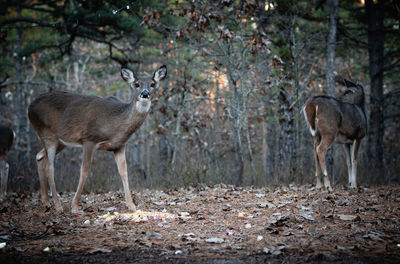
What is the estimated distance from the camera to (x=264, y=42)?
920 cm

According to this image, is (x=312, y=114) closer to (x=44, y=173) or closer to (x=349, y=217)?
(x=349, y=217)

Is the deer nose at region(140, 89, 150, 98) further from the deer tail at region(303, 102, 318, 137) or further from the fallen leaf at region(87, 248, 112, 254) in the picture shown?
the deer tail at region(303, 102, 318, 137)

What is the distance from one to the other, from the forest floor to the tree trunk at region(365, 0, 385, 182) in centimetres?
590

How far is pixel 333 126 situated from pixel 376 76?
223 inches

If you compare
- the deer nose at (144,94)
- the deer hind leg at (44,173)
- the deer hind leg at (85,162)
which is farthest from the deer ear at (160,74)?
the deer hind leg at (44,173)

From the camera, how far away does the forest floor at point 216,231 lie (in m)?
3.73

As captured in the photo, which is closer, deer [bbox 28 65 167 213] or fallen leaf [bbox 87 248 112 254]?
fallen leaf [bbox 87 248 112 254]

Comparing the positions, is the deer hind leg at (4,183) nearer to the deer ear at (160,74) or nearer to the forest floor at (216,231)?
the forest floor at (216,231)

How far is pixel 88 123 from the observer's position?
21.0 ft

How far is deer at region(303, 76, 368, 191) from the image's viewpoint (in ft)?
26.6

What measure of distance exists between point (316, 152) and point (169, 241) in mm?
5059

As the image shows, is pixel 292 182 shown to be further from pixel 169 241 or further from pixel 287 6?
pixel 169 241

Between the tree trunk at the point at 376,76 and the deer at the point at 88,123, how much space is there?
8.81 m

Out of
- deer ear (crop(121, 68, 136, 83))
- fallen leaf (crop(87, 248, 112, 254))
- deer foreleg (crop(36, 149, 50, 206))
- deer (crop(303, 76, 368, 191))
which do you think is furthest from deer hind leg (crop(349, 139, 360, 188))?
deer foreleg (crop(36, 149, 50, 206))
